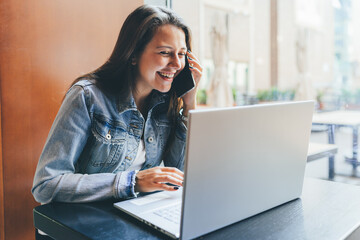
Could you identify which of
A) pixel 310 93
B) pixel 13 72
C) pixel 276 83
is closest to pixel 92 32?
pixel 13 72

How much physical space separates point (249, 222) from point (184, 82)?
72cm

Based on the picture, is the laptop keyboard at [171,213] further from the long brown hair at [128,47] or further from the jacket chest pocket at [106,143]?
the long brown hair at [128,47]

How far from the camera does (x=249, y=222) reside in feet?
2.57

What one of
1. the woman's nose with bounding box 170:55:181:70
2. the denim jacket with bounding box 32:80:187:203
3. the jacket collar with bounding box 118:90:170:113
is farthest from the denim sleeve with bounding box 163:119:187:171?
the woman's nose with bounding box 170:55:181:70

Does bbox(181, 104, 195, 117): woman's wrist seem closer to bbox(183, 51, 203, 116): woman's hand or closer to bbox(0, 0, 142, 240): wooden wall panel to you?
bbox(183, 51, 203, 116): woman's hand

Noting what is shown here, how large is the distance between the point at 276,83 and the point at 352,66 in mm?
8374

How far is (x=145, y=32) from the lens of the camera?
120 cm

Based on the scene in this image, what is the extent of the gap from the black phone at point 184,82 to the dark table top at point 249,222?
604 mm

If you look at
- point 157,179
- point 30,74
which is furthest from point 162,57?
point 30,74

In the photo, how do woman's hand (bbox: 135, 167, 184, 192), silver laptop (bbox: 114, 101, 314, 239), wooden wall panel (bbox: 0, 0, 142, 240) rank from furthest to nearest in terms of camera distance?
wooden wall panel (bbox: 0, 0, 142, 240)
woman's hand (bbox: 135, 167, 184, 192)
silver laptop (bbox: 114, 101, 314, 239)

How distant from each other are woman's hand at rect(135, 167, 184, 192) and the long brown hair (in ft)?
1.20

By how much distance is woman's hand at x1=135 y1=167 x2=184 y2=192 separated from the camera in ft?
2.95

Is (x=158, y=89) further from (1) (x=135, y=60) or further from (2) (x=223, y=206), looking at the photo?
(2) (x=223, y=206)

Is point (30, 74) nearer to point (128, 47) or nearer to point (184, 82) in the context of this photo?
point (128, 47)
